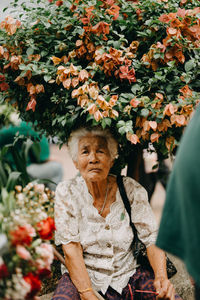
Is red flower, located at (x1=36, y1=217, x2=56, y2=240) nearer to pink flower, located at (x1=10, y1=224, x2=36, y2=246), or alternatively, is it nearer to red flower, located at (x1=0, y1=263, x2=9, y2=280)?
pink flower, located at (x1=10, y1=224, x2=36, y2=246)

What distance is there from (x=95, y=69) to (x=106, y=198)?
0.76 metres

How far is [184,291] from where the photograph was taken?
236 cm

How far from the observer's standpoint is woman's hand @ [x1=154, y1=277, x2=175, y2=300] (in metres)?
1.68

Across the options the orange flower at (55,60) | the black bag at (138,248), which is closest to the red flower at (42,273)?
the black bag at (138,248)

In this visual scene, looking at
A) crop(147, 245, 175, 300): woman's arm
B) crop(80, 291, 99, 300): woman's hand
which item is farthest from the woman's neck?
crop(80, 291, 99, 300): woman's hand

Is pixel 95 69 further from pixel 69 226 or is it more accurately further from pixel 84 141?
pixel 69 226

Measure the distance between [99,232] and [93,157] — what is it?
0.44m

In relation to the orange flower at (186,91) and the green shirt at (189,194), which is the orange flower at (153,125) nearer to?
the orange flower at (186,91)

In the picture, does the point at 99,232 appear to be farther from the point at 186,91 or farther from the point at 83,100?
the point at 186,91

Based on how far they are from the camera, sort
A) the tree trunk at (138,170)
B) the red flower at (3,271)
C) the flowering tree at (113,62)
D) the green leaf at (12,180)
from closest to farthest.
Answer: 1. the red flower at (3,271)
2. the flowering tree at (113,62)
3. the tree trunk at (138,170)
4. the green leaf at (12,180)

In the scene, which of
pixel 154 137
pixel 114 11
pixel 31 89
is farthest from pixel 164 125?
pixel 31 89

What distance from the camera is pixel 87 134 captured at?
1.82 metres

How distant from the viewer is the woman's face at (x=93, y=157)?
5.83 ft

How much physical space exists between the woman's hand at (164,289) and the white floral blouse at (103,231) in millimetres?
198
